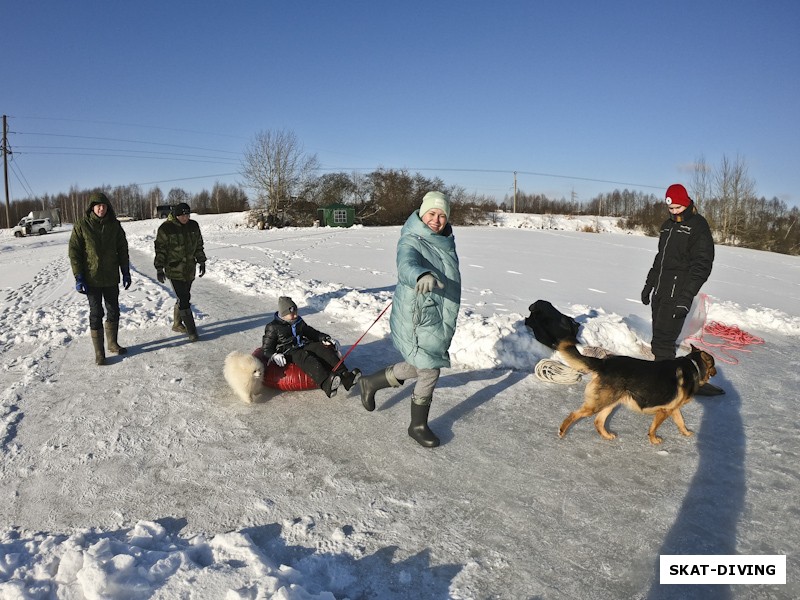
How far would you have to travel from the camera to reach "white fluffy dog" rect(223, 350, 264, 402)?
14.6ft

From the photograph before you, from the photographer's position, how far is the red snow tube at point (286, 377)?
4.74 metres

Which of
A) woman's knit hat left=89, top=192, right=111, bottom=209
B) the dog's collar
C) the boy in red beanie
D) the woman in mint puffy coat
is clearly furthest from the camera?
woman's knit hat left=89, top=192, right=111, bottom=209

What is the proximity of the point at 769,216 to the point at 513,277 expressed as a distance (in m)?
33.7

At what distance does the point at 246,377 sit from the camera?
443cm

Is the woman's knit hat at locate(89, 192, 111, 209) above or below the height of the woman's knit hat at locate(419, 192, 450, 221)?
above

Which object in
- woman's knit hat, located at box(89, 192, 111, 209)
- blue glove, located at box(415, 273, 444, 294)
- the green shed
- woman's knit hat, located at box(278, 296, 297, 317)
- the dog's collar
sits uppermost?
the green shed

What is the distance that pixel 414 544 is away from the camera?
268 cm

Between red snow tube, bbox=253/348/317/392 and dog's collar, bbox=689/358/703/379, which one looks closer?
dog's collar, bbox=689/358/703/379

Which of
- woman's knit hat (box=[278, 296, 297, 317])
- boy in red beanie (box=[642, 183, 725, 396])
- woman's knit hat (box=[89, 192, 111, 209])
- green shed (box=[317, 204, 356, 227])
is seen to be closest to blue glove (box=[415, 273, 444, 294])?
woman's knit hat (box=[278, 296, 297, 317])

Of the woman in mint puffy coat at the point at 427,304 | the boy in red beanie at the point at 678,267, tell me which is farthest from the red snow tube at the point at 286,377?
the boy in red beanie at the point at 678,267

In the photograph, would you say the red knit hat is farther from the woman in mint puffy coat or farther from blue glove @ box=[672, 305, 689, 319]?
the woman in mint puffy coat

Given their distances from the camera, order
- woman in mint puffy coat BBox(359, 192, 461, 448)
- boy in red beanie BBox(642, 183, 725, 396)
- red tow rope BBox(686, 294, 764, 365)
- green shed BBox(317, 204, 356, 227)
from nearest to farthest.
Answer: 1. woman in mint puffy coat BBox(359, 192, 461, 448)
2. boy in red beanie BBox(642, 183, 725, 396)
3. red tow rope BBox(686, 294, 764, 365)
4. green shed BBox(317, 204, 356, 227)

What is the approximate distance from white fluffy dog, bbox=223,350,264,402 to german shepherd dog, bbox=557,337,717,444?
2.64 meters

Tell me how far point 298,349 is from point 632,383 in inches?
114
